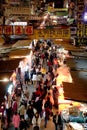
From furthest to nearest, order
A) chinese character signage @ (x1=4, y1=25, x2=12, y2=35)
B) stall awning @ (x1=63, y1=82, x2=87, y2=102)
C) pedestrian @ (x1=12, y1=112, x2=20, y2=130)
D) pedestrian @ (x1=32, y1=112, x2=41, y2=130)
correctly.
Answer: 1. chinese character signage @ (x1=4, y1=25, x2=12, y2=35)
2. stall awning @ (x1=63, y1=82, x2=87, y2=102)
3. pedestrian @ (x1=32, y1=112, x2=41, y2=130)
4. pedestrian @ (x1=12, y1=112, x2=20, y2=130)

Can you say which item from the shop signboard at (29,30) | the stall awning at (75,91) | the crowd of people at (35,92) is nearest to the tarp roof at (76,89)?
the stall awning at (75,91)

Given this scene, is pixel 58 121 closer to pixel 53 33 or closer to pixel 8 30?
pixel 53 33

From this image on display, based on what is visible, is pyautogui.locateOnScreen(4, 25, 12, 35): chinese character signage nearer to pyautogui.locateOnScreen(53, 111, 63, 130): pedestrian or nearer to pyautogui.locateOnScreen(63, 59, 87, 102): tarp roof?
pyautogui.locateOnScreen(63, 59, 87, 102): tarp roof

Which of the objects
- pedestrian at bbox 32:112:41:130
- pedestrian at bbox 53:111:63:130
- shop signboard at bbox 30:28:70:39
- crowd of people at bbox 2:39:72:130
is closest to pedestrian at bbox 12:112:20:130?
crowd of people at bbox 2:39:72:130

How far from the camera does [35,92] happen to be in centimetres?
1708

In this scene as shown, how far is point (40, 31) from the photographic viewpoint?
19.3 meters

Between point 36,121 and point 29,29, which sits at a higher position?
point 29,29

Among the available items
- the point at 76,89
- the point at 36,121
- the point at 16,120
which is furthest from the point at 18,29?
the point at 16,120

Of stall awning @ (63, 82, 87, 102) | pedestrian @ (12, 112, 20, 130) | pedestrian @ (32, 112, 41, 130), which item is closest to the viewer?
pedestrian @ (12, 112, 20, 130)

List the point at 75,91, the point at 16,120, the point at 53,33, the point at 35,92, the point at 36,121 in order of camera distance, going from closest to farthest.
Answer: the point at 16,120 → the point at 36,121 → the point at 35,92 → the point at 75,91 → the point at 53,33

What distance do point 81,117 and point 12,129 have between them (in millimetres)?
3001

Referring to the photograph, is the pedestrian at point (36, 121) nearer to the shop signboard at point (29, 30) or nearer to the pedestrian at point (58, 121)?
the pedestrian at point (58, 121)

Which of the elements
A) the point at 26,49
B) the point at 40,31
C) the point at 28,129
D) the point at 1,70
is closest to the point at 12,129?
the point at 28,129

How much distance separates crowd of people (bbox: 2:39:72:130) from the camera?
15258 mm
